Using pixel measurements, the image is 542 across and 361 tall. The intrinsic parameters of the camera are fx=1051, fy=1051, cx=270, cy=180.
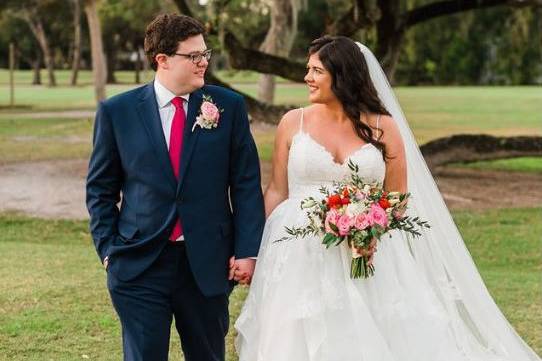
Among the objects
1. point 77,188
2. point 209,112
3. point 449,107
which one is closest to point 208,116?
point 209,112

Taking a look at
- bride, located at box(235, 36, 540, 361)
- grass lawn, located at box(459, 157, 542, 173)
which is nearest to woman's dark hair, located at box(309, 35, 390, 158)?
bride, located at box(235, 36, 540, 361)

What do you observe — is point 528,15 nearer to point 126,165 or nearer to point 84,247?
point 84,247

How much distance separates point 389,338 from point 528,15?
19.3 metres

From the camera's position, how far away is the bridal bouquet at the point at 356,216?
4.30 metres

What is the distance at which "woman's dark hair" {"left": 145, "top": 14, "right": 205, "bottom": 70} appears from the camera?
4.04 metres

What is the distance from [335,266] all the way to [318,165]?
45cm

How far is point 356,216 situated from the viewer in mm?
4285

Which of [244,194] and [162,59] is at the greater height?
[162,59]

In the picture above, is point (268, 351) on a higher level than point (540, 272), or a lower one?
higher

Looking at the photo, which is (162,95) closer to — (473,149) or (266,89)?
(473,149)

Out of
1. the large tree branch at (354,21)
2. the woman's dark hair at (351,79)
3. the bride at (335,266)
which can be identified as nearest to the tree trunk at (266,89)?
the large tree branch at (354,21)

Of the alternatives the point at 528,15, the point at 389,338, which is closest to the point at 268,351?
the point at 389,338

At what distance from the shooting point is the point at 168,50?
4055mm

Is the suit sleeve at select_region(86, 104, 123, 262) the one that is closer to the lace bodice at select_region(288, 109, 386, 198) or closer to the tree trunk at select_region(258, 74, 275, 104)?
the lace bodice at select_region(288, 109, 386, 198)
